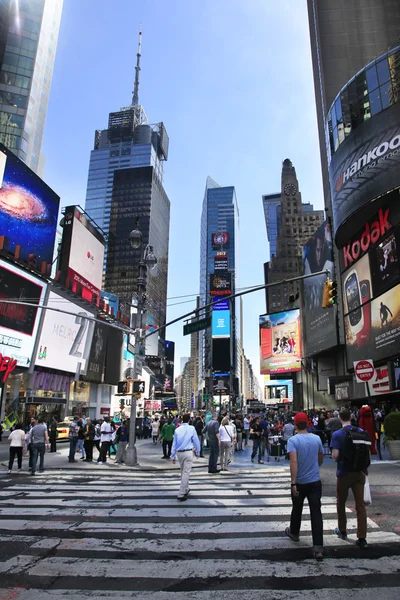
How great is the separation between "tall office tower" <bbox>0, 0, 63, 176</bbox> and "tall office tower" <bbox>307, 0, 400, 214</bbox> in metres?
62.4

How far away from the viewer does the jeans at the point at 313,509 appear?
5.25 metres

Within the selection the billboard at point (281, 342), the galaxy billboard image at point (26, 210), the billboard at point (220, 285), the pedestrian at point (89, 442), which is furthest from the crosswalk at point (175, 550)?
the billboard at point (220, 285)

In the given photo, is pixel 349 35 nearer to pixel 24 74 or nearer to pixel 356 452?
pixel 24 74

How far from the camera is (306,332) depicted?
66.7m

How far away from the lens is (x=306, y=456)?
18.8 feet

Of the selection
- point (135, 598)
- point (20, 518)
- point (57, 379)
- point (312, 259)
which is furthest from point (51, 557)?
point (312, 259)

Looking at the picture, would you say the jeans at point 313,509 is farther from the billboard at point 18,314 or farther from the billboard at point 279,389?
the billboard at point 279,389

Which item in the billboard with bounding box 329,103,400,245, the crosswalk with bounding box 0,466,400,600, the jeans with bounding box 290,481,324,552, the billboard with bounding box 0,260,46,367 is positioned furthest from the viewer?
the billboard with bounding box 0,260,46,367

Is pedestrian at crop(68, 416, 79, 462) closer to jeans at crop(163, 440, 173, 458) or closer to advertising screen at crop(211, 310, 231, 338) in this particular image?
jeans at crop(163, 440, 173, 458)

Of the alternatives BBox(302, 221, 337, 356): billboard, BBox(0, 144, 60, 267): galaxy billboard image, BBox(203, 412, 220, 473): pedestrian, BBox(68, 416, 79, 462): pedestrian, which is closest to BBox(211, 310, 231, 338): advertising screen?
BBox(302, 221, 337, 356): billboard

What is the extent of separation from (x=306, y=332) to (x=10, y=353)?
148 feet

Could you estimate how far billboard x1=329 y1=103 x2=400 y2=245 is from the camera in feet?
107

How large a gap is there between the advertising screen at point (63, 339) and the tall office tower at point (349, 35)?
146ft

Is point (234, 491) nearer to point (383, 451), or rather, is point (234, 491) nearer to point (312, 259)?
point (383, 451)
